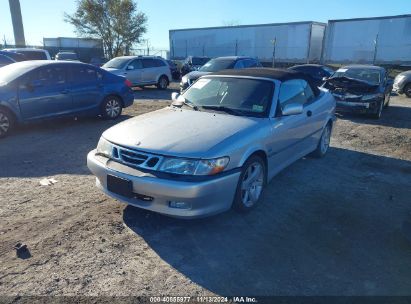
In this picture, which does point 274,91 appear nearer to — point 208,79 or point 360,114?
point 208,79

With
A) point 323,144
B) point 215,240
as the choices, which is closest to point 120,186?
point 215,240

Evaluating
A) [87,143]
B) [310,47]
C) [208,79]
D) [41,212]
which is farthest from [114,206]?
[310,47]

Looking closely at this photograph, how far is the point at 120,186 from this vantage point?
3701 mm

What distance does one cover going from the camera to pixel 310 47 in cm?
3134

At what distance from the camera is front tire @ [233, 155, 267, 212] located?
156 inches

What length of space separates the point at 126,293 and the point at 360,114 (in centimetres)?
958

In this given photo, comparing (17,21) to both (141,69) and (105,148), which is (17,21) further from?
(105,148)

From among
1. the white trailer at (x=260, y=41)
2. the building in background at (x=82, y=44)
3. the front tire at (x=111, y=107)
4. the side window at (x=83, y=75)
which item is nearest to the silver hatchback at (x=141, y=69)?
the front tire at (x=111, y=107)

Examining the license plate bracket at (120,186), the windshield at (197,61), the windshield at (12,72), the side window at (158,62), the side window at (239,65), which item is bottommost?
the license plate bracket at (120,186)

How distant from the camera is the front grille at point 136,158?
3.56 meters

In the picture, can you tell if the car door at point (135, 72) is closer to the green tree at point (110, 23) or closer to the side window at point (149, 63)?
the side window at point (149, 63)

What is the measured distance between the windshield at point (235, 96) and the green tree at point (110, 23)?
1468 inches

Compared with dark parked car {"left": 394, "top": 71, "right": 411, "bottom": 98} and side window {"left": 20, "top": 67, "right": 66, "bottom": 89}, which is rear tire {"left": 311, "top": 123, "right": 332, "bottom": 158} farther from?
dark parked car {"left": 394, "top": 71, "right": 411, "bottom": 98}

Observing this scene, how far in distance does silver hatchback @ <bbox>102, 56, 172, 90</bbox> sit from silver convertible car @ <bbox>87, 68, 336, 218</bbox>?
464 inches
